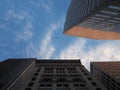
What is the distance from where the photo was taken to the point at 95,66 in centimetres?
11912

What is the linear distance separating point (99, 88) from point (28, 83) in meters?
19.3

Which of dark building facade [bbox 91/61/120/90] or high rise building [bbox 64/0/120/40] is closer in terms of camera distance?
high rise building [bbox 64/0/120/40]

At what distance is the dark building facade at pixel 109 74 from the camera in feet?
282

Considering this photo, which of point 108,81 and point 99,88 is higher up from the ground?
point 99,88

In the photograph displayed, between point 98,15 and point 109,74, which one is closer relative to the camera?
point 98,15

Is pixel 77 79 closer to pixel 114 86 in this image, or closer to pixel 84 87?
pixel 84 87

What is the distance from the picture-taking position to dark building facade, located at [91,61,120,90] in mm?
86000

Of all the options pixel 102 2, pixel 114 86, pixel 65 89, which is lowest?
pixel 114 86

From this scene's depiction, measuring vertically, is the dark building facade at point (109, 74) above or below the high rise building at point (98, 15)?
below

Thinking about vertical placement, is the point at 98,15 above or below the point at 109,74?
above

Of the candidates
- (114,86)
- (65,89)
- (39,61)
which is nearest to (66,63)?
(39,61)

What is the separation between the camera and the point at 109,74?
9425 centimetres

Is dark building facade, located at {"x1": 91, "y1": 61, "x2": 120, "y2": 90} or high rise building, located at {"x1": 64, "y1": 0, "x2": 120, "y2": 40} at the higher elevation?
high rise building, located at {"x1": 64, "y1": 0, "x2": 120, "y2": 40}

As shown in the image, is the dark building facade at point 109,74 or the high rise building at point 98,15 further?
the dark building facade at point 109,74
